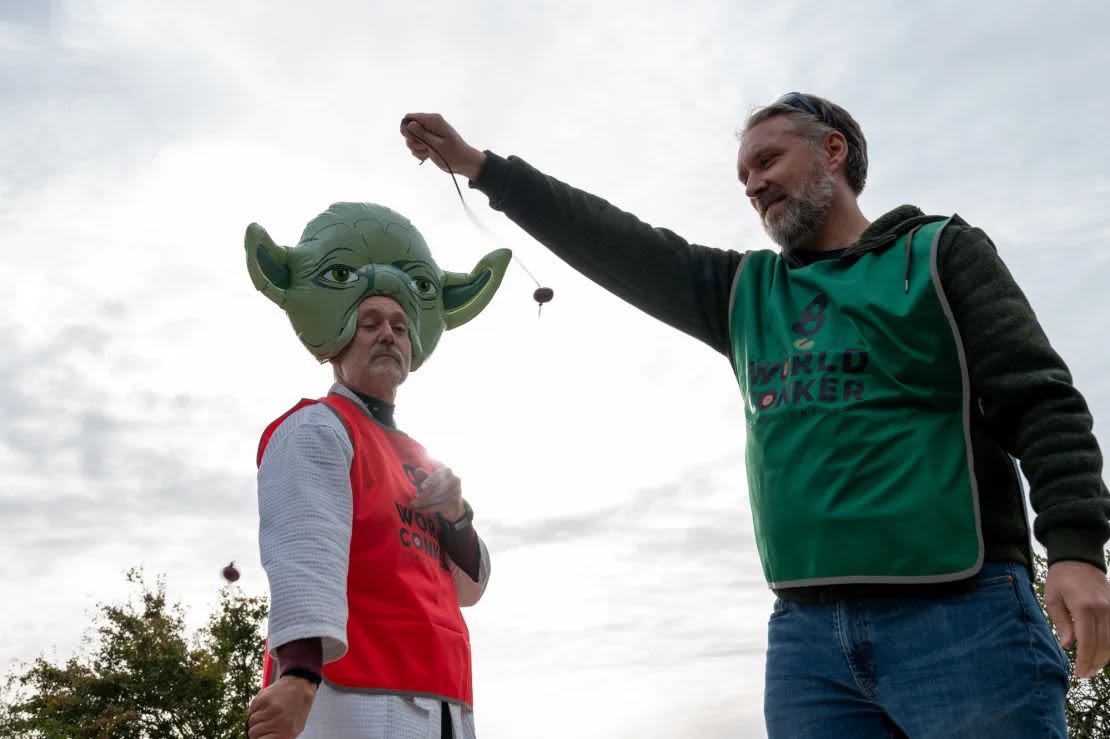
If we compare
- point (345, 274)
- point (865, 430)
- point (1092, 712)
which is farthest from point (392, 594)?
point (1092, 712)

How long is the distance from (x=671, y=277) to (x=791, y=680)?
1319 millimetres

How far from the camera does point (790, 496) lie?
287 centimetres

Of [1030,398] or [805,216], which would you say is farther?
[805,216]

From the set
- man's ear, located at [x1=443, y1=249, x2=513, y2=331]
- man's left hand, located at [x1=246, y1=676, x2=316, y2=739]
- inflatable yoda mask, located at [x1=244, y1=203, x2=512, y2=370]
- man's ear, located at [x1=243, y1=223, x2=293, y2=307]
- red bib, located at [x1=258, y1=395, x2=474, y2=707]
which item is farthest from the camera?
man's ear, located at [x1=443, y1=249, x2=513, y2=331]

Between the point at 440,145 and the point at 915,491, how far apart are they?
1.91 m

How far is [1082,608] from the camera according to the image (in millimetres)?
2461

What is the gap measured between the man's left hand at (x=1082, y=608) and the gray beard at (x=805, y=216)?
4.38 ft

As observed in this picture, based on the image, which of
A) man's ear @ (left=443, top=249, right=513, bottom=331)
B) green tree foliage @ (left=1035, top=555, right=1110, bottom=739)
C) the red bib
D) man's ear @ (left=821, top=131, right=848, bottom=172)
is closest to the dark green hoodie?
man's ear @ (left=821, top=131, right=848, bottom=172)

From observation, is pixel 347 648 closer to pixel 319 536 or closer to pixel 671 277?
pixel 319 536

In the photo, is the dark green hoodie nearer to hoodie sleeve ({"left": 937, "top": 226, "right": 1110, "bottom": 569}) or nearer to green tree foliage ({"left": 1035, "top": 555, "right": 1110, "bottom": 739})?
hoodie sleeve ({"left": 937, "top": 226, "right": 1110, "bottom": 569})

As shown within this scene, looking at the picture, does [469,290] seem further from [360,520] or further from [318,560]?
[318,560]

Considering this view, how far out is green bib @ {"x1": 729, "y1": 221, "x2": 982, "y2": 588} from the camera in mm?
2717

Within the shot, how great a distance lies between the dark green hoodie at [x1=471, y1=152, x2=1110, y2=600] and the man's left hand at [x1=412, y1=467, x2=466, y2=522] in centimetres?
88

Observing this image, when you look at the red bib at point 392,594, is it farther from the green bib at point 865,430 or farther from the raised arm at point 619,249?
the green bib at point 865,430
